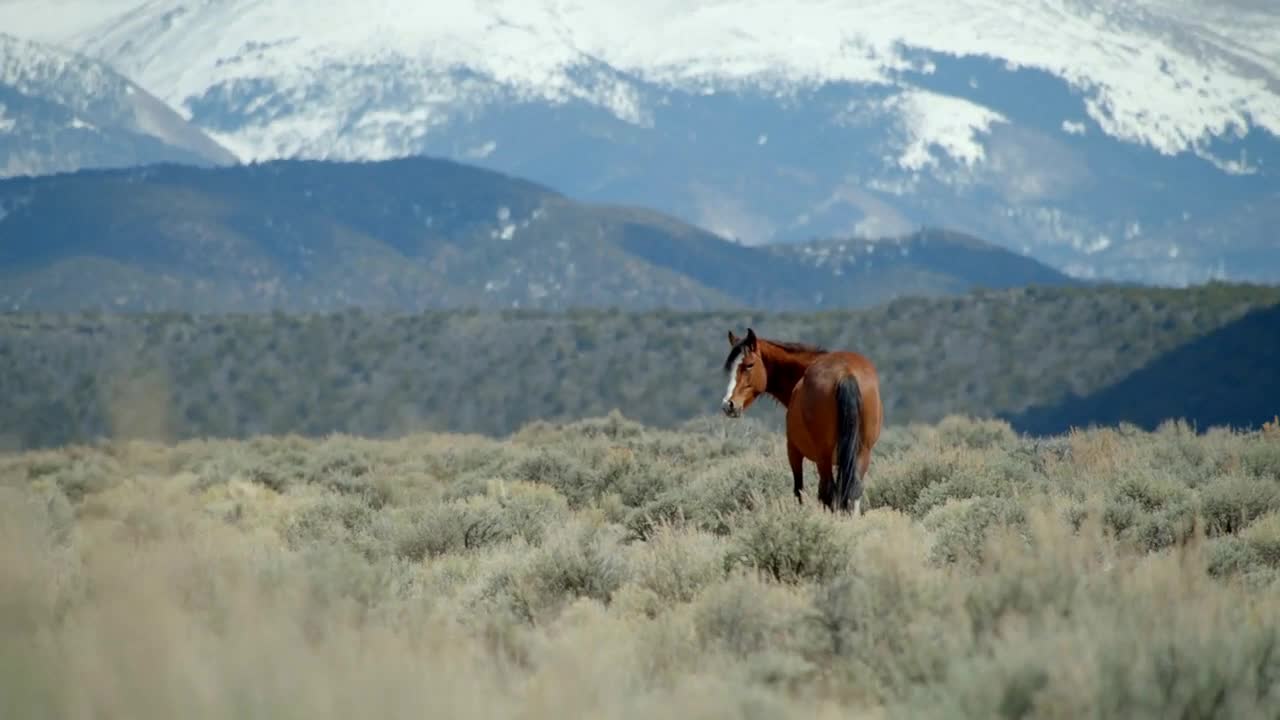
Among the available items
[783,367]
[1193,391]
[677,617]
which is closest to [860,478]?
[783,367]

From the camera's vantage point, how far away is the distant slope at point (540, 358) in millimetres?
93062

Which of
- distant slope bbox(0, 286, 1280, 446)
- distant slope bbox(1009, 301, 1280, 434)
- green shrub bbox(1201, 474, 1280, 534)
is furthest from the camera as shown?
distant slope bbox(0, 286, 1280, 446)

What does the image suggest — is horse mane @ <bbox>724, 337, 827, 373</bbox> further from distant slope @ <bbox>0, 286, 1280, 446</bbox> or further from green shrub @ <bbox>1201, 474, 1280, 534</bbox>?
distant slope @ <bbox>0, 286, 1280, 446</bbox>

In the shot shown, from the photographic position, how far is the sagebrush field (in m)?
6.42

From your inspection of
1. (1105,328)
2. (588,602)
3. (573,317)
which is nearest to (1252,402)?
(1105,328)

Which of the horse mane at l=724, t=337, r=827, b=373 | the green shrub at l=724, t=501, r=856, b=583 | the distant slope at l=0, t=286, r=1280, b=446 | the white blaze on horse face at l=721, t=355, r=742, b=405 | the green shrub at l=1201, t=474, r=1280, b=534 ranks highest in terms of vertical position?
the horse mane at l=724, t=337, r=827, b=373

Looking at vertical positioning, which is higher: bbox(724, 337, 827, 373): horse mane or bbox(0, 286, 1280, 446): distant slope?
bbox(724, 337, 827, 373): horse mane

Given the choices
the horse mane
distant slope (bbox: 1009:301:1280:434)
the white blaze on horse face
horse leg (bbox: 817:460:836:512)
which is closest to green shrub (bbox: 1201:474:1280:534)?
horse leg (bbox: 817:460:836:512)

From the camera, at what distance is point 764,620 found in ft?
26.8

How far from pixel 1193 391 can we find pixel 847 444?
80502 millimetres

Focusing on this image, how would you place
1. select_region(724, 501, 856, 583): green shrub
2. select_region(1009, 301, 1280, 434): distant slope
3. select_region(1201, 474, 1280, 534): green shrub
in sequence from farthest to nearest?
1. select_region(1009, 301, 1280, 434): distant slope
2. select_region(1201, 474, 1280, 534): green shrub
3. select_region(724, 501, 856, 583): green shrub

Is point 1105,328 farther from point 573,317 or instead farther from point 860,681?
point 860,681

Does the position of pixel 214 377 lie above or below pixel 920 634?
below

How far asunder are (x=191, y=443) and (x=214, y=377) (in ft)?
223
